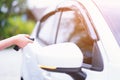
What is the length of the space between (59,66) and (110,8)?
2.54 ft

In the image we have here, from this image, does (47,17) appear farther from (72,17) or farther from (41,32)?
(72,17)

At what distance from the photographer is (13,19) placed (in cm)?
1739

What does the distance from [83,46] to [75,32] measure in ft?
1.04

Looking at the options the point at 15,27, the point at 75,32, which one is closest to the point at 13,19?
the point at 15,27

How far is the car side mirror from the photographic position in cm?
318

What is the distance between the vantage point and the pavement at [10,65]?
31.9 feet

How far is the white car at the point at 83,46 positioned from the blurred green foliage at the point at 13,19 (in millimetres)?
12571

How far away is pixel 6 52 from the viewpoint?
14.8 m

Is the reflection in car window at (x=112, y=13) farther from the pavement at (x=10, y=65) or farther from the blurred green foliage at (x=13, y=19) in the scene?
the blurred green foliage at (x=13, y=19)

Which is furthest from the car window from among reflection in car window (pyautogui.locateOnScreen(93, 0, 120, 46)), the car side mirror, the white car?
the car side mirror

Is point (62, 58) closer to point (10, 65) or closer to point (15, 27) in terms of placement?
point (10, 65)

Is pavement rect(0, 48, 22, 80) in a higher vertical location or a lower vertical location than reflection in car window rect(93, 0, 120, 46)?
higher

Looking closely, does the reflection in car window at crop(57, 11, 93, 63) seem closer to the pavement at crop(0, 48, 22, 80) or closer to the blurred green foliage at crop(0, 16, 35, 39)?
the pavement at crop(0, 48, 22, 80)

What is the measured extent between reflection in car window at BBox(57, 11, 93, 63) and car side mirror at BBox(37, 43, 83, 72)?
319mm
